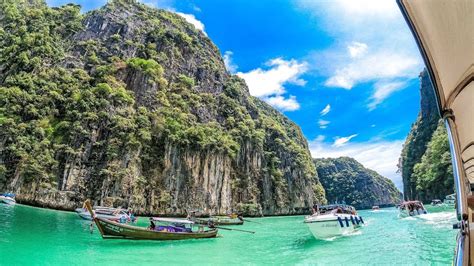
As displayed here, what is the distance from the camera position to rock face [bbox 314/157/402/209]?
12162 centimetres

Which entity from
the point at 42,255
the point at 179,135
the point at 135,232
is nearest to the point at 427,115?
the point at 179,135

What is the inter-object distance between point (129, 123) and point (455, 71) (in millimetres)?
45901

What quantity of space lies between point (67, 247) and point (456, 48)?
53.2 ft

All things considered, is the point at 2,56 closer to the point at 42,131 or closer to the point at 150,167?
the point at 42,131

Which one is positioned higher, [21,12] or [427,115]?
[21,12]

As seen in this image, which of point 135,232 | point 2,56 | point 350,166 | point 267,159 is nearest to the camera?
point 135,232

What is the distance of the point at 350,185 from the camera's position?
406 ft

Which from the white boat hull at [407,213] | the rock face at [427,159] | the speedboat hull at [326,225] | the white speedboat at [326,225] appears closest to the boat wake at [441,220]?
the white boat hull at [407,213]

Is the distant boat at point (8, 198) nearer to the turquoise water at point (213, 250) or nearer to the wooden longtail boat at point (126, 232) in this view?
the turquoise water at point (213, 250)

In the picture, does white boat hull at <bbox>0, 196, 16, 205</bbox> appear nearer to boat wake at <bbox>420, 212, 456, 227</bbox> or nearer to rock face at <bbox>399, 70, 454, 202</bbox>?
boat wake at <bbox>420, 212, 456, 227</bbox>

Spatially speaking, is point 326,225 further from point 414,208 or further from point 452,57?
point 414,208

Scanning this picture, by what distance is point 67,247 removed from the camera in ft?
46.7

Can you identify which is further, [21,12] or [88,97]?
[21,12]

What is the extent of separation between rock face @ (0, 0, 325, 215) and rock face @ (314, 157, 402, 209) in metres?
56.5
